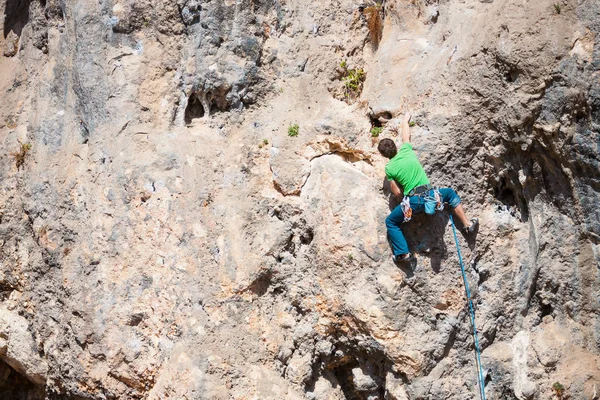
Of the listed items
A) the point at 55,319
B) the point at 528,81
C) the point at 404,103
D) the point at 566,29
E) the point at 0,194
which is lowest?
the point at 55,319

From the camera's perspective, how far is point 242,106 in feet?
24.9

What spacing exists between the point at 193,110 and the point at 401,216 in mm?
2643

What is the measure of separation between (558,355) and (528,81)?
271 centimetres

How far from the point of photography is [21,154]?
8.23 m

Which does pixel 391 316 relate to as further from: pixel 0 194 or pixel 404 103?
pixel 0 194

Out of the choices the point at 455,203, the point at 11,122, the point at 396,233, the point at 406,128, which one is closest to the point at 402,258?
the point at 396,233

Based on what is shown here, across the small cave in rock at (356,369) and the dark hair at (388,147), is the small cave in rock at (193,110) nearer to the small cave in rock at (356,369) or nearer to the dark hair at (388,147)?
the dark hair at (388,147)

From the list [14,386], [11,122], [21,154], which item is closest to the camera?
[21,154]

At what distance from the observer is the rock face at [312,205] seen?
6.79 metres

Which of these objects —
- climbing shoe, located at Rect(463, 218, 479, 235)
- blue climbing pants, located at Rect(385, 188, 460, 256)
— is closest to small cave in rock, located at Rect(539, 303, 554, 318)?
climbing shoe, located at Rect(463, 218, 479, 235)

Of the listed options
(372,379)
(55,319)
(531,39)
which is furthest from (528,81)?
(55,319)

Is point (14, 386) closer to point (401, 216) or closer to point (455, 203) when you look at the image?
point (401, 216)

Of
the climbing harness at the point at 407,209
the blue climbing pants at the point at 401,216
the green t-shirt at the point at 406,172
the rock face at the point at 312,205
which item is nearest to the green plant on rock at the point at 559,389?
the rock face at the point at 312,205

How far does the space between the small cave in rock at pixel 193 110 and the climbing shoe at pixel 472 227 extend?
307 cm
